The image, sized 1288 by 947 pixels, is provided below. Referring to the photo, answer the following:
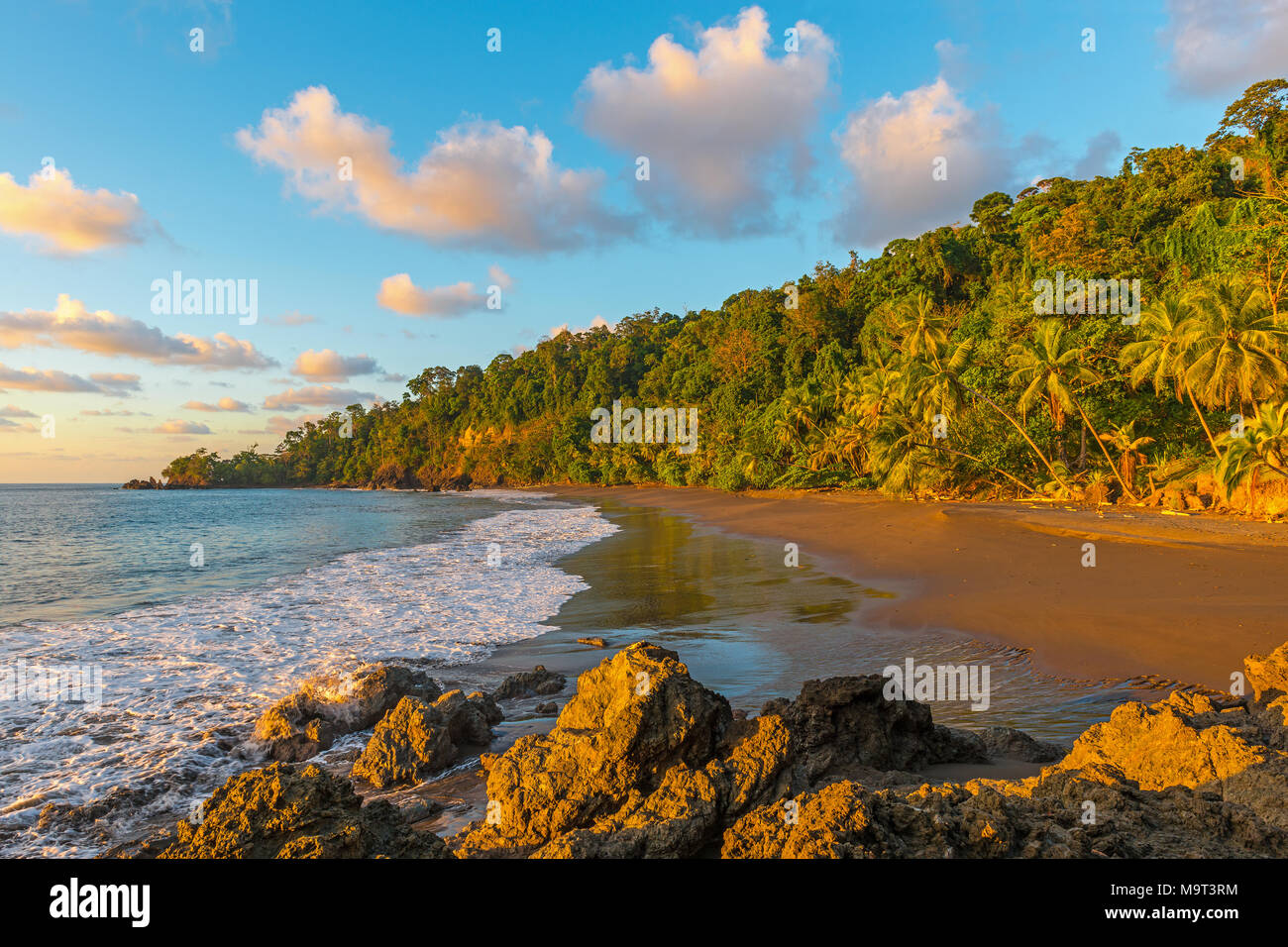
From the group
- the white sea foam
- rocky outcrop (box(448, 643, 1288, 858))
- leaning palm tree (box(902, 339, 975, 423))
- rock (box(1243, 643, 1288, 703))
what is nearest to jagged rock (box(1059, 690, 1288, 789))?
rocky outcrop (box(448, 643, 1288, 858))

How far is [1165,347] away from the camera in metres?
20.4

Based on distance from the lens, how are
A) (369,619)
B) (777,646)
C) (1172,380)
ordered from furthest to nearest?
(1172,380)
(369,619)
(777,646)

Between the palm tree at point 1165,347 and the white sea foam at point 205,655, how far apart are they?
1943cm

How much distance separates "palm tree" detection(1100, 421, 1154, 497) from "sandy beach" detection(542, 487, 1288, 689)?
3.39m

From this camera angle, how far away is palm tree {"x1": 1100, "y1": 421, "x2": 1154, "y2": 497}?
2295 cm

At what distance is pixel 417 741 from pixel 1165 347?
24.4m

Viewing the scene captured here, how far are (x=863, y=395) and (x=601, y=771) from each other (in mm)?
32012

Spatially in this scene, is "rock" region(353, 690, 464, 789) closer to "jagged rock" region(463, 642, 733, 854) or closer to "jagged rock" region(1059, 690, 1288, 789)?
"jagged rock" region(463, 642, 733, 854)

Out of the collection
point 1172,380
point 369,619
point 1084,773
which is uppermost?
point 1172,380

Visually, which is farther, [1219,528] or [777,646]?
[1219,528]

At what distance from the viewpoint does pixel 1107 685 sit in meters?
6.84
